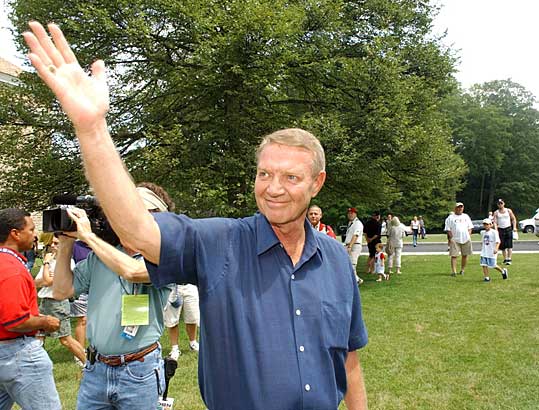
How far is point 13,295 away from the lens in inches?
142

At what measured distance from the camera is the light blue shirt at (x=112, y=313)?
3234mm

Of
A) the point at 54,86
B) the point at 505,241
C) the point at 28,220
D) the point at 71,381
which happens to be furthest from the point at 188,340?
the point at 505,241

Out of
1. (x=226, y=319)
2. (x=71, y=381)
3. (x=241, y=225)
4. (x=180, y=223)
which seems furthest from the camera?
(x=71, y=381)

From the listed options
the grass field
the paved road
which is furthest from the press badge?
the paved road

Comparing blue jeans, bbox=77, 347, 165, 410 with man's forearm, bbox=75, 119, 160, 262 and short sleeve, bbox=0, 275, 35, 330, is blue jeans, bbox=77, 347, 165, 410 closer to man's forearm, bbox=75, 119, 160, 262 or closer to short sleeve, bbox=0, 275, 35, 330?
short sleeve, bbox=0, 275, 35, 330

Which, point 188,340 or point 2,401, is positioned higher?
point 2,401

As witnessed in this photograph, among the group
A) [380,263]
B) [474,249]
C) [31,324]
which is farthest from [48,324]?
[474,249]

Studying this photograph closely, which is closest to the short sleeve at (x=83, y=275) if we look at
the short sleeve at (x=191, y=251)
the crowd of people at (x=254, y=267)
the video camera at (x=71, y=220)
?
the video camera at (x=71, y=220)

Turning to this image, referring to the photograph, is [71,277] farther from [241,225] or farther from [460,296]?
[460,296]

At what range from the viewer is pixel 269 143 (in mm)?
2055

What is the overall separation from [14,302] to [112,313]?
0.79m

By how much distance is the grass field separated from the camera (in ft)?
19.2

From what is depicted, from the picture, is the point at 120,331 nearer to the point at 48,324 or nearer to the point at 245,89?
the point at 48,324

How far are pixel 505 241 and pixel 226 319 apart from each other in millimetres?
16774
